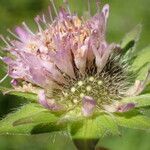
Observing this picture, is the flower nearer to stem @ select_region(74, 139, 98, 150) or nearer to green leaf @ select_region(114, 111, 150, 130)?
green leaf @ select_region(114, 111, 150, 130)

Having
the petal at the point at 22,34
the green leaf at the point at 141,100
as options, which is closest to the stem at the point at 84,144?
the green leaf at the point at 141,100

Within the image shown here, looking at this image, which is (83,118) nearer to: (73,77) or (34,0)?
(73,77)

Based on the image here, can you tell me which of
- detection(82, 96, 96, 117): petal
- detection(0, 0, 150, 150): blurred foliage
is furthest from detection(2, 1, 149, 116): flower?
detection(0, 0, 150, 150): blurred foliage

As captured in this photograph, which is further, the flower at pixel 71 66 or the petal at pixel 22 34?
the petal at pixel 22 34

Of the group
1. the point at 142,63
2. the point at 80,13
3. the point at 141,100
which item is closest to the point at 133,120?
the point at 141,100

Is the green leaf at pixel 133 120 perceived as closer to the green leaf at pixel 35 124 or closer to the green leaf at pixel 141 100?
the green leaf at pixel 141 100

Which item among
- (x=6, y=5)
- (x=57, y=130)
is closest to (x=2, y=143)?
(x=6, y=5)

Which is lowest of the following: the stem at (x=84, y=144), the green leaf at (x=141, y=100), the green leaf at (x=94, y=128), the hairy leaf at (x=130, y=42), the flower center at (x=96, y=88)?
the stem at (x=84, y=144)

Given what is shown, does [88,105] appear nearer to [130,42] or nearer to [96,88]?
[96,88]
